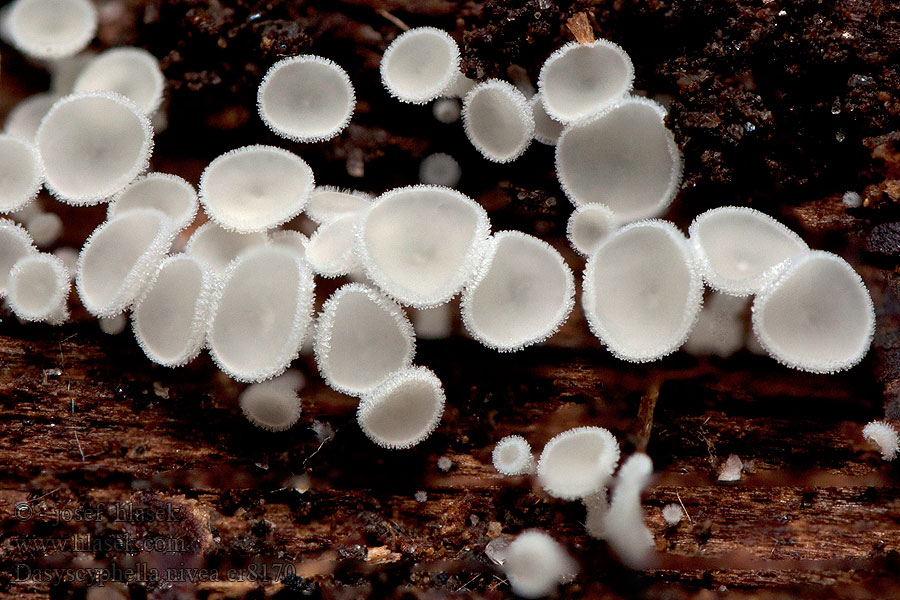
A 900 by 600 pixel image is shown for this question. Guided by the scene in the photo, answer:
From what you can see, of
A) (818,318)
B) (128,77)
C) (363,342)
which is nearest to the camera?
(818,318)

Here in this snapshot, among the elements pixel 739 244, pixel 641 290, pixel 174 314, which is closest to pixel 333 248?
pixel 174 314

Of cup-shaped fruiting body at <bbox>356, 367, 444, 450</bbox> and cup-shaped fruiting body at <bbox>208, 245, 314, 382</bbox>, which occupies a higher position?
cup-shaped fruiting body at <bbox>208, 245, 314, 382</bbox>

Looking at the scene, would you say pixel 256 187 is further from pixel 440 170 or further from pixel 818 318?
pixel 818 318

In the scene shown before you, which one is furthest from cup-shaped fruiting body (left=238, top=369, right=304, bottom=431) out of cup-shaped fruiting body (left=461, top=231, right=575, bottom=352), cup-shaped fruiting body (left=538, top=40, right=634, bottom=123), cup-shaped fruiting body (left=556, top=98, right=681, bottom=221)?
cup-shaped fruiting body (left=538, top=40, right=634, bottom=123)

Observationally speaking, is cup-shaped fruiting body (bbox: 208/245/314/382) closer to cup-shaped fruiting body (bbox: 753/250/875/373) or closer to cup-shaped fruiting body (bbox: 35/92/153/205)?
cup-shaped fruiting body (bbox: 35/92/153/205)

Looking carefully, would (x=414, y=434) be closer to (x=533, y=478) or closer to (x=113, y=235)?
(x=533, y=478)

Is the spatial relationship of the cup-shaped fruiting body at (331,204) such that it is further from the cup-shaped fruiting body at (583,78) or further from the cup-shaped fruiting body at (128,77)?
the cup-shaped fruiting body at (128,77)

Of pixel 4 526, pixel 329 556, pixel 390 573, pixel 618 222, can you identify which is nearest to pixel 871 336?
pixel 618 222
